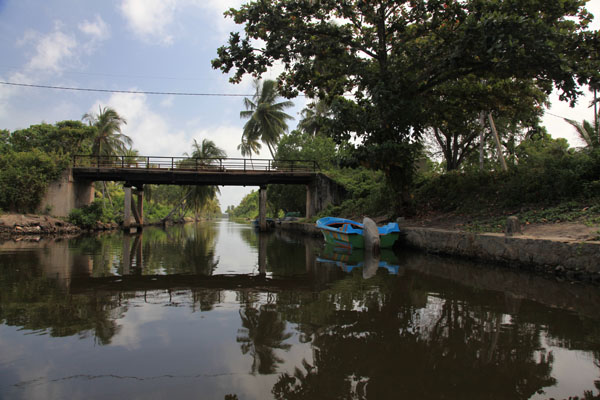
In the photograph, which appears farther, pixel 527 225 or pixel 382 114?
pixel 382 114

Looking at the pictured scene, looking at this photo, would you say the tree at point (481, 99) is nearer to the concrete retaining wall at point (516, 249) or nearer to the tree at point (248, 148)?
the concrete retaining wall at point (516, 249)

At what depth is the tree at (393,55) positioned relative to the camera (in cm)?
1045

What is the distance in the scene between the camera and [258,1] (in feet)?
40.7

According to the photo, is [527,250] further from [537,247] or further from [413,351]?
[413,351]

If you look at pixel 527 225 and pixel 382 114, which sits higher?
pixel 382 114

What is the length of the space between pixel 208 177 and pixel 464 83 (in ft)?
57.9

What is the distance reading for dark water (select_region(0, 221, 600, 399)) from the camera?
2.60 meters

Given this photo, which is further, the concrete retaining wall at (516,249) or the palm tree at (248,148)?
the palm tree at (248,148)

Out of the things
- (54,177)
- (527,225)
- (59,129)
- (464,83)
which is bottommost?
(527,225)

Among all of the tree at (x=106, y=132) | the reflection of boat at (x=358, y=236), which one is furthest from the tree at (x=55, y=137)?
the reflection of boat at (x=358, y=236)

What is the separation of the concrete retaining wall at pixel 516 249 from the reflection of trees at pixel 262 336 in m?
5.91

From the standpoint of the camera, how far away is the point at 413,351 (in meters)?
3.26

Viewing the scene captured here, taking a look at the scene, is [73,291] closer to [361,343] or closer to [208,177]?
[361,343]

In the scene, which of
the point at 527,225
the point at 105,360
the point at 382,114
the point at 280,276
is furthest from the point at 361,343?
the point at 382,114
